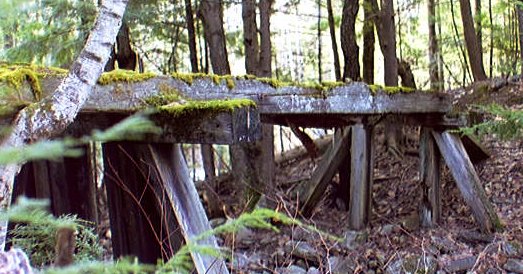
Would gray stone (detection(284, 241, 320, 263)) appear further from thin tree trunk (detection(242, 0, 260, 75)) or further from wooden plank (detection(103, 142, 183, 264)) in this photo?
thin tree trunk (detection(242, 0, 260, 75))

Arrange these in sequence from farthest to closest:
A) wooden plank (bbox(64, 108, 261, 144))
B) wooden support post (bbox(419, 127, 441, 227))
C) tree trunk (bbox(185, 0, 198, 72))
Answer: tree trunk (bbox(185, 0, 198, 72)), wooden support post (bbox(419, 127, 441, 227)), wooden plank (bbox(64, 108, 261, 144))

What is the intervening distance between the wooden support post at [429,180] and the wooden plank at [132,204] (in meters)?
4.53

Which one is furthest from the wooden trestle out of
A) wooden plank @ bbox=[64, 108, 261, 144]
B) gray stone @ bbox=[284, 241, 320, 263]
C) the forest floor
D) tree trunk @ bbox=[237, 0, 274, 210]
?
tree trunk @ bbox=[237, 0, 274, 210]

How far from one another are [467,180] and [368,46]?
4.21 m

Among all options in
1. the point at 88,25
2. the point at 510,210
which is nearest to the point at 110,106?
the point at 88,25

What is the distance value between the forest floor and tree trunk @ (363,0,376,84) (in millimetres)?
1700

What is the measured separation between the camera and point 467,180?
744 centimetres

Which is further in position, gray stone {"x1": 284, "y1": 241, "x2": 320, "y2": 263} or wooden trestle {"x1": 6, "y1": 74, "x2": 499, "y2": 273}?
gray stone {"x1": 284, "y1": 241, "x2": 320, "y2": 263}

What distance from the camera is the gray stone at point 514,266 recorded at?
6132 mm

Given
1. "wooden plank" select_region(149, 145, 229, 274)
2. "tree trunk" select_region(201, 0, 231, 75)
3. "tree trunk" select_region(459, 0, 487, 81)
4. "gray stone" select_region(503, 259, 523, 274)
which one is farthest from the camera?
"tree trunk" select_region(459, 0, 487, 81)

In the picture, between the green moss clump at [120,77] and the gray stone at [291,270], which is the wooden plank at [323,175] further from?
the green moss clump at [120,77]

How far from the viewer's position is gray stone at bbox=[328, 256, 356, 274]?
671cm

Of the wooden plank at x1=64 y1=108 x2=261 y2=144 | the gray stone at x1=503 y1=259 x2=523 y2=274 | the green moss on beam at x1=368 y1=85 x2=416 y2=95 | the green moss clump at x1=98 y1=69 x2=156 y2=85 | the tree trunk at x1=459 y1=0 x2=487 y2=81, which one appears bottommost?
the gray stone at x1=503 y1=259 x2=523 y2=274

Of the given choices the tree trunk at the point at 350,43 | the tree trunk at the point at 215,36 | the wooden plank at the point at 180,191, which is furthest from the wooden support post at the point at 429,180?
the wooden plank at the point at 180,191
